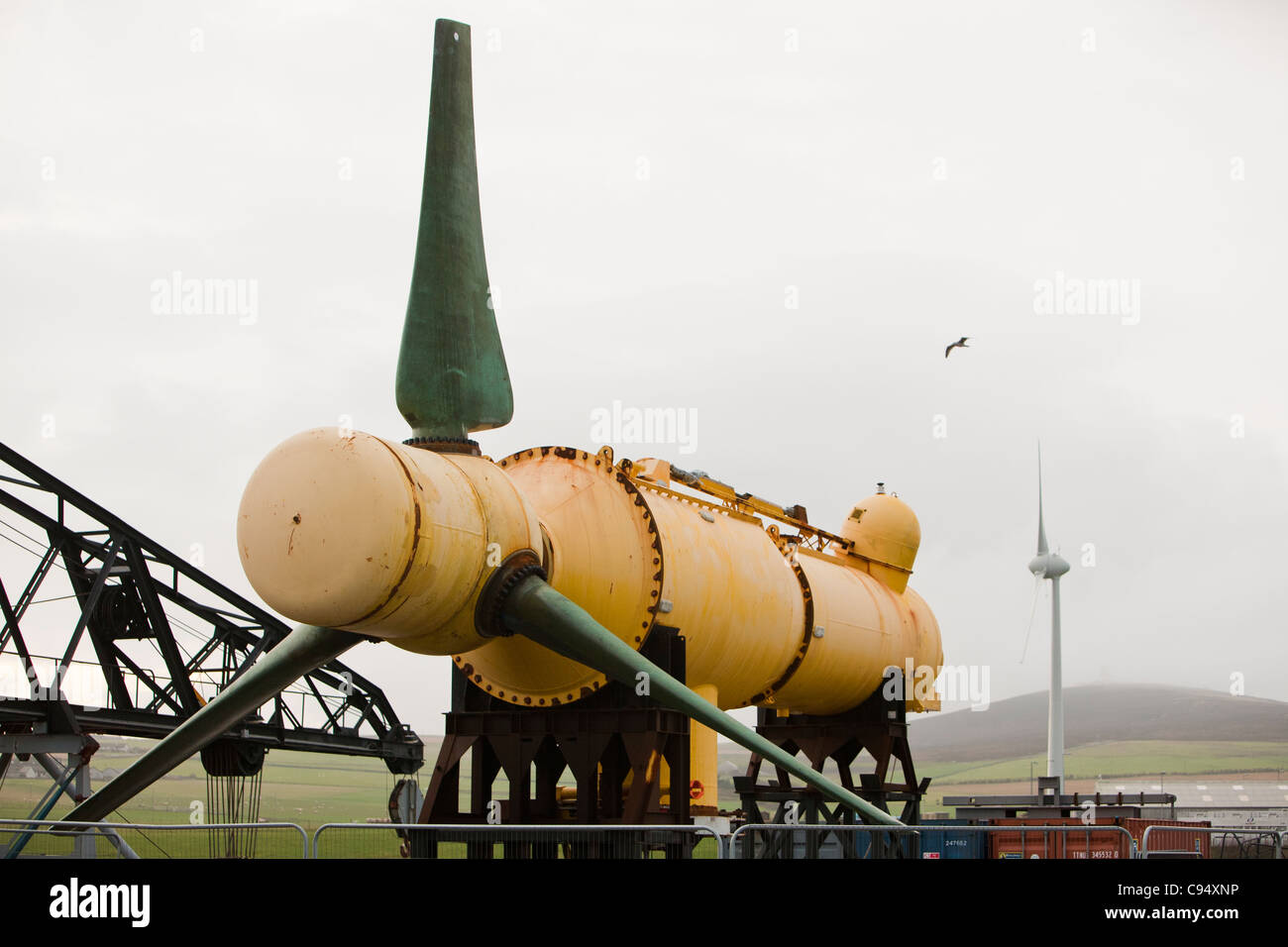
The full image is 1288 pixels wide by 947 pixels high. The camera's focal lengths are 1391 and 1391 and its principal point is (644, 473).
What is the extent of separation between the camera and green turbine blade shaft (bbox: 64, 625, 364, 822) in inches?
690

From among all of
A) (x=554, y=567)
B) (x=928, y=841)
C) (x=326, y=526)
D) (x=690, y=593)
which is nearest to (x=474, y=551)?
(x=326, y=526)

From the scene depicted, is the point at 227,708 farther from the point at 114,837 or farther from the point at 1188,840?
Result: the point at 1188,840

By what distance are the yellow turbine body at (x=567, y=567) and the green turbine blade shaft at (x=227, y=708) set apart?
1343 millimetres

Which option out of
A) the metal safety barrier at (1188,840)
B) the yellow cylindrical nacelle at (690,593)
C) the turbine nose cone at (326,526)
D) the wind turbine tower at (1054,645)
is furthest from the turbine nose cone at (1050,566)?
the turbine nose cone at (326,526)

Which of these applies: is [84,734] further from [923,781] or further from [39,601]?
[923,781]

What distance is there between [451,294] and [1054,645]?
3148cm

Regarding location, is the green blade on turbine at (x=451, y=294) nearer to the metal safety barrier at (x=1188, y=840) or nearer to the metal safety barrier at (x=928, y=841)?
the metal safety barrier at (x=928, y=841)

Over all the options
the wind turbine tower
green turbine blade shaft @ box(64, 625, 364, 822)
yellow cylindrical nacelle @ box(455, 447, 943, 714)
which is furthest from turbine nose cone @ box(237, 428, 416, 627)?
the wind turbine tower

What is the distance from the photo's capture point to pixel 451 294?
18484 millimetres

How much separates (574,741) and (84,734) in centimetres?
1156

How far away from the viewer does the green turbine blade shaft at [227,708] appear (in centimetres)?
1753

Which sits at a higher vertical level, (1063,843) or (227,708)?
(227,708)
